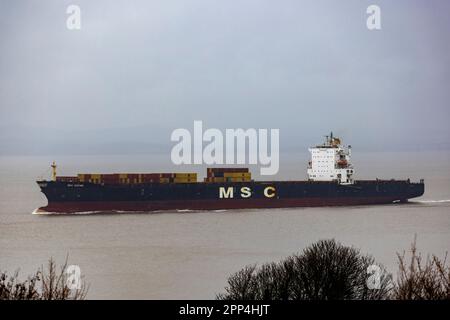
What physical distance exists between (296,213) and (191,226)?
287 inches

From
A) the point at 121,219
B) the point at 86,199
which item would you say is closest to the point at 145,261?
the point at 121,219

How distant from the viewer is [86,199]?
37906 mm

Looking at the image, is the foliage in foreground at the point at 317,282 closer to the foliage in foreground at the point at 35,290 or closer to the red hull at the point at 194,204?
the foliage in foreground at the point at 35,290

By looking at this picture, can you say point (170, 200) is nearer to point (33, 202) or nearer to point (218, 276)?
point (33, 202)

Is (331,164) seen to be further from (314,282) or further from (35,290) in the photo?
(35,290)

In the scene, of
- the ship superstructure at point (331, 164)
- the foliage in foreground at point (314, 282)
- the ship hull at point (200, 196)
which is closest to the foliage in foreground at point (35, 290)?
the foliage in foreground at point (314, 282)

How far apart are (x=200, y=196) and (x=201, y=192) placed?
0.67 ft

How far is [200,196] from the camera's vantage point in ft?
128

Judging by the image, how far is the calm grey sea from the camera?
20391 mm

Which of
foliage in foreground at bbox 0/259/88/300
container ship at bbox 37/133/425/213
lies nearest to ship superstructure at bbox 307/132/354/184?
container ship at bbox 37/133/425/213

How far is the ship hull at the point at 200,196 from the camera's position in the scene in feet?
125

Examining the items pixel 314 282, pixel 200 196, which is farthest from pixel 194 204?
pixel 314 282
